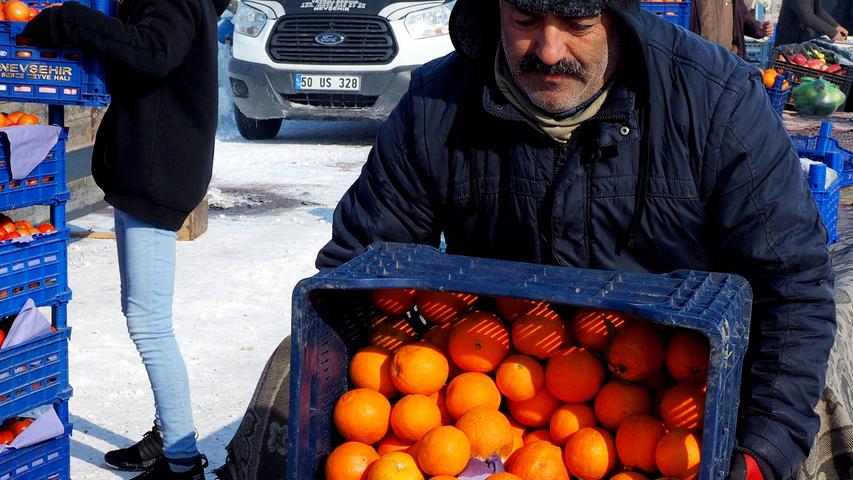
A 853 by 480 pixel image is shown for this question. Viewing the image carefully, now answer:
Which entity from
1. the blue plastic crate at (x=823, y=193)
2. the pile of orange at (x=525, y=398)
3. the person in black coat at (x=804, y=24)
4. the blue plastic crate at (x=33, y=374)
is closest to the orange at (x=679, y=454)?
the pile of orange at (x=525, y=398)

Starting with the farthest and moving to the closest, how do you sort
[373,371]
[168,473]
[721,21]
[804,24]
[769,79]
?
1. [804,24]
2. [769,79]
3. [721,21]
4. [168,473]
5. [373,371]

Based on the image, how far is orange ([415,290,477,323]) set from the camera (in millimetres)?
2430

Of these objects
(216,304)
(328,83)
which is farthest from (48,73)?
(328,83)

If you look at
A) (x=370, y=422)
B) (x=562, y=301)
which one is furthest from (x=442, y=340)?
(x=562, y=301)

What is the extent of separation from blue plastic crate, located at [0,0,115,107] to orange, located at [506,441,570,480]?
2.57 metres

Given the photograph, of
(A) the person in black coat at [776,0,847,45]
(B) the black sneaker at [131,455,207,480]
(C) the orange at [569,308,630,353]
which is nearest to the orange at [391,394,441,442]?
(C) the orange at [569,308,630,353]

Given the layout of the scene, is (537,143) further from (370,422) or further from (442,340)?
(370,422)

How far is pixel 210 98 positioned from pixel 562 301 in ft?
8.31

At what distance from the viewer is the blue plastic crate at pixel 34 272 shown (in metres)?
4.02

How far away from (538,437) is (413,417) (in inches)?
10.5

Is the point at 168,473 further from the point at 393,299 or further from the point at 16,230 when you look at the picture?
the point at 393,299

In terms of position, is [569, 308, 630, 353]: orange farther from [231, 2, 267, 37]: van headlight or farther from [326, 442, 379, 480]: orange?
[231, 2, 267, 37]: van headlight

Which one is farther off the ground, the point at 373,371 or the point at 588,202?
the point at 588,202

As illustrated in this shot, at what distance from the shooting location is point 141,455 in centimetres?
450
